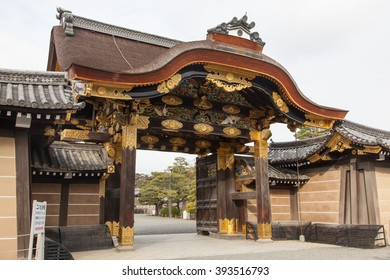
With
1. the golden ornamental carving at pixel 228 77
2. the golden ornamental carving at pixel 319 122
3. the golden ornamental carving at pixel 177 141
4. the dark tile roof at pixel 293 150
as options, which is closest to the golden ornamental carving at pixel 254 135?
the golden ornamental carving at pixel 319 122

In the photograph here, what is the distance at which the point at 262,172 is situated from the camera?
1234 cm

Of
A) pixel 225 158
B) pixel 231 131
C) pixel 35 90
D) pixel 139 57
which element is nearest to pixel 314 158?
pixel 225 158

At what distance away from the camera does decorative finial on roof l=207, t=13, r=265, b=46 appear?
1085cm

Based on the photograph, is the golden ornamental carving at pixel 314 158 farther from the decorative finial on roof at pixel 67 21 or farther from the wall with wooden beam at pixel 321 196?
the decorative finial on roof at pixel 67 21

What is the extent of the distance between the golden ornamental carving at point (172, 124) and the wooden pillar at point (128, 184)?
4.17ft

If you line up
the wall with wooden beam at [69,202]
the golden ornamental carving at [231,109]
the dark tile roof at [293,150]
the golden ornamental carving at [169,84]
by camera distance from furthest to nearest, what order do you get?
1. the dark tile roof at [293,150]
2. the golden ornamental carving at [231,109]
3. the wall with wooden beam at [69,202]
4. the golden ornamental carving at [169,84]

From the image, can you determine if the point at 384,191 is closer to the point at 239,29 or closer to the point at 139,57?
the point at 239,29

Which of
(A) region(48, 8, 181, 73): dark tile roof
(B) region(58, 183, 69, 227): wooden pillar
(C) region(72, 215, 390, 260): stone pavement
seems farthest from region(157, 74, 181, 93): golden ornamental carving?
(C) region(72, 215, 390, 260): stone pavement

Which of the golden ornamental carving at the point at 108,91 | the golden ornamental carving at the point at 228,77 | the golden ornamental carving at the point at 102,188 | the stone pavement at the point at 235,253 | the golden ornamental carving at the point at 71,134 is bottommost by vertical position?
the stone pavement at the point at 235,253

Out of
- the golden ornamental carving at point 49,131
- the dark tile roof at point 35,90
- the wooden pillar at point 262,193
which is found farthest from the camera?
the wooden pillar at point 262,193

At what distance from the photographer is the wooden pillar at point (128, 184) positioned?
30.9ft

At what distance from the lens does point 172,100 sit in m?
11.5

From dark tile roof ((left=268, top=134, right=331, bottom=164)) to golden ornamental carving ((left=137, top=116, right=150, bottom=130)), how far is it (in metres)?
7.01

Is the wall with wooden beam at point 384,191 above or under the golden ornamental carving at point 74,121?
under
